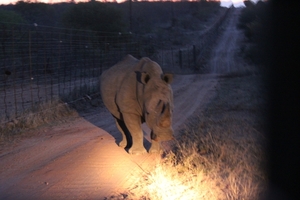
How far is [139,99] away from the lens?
853 cm

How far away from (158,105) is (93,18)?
106 feet

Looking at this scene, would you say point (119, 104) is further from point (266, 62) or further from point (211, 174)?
point (266, 62)

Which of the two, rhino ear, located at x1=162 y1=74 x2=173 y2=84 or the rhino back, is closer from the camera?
rhino ear, located at x1=162 y1=74 x2=173 y2=84

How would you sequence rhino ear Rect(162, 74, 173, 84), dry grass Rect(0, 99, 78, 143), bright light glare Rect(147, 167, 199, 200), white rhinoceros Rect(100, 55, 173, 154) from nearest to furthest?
bright light glare Rect(147, 167, 199, 200) < white rhinoceros Rect(100, 55, 173, 154) < rhino ear Rect(162, 74, 173, 84) < dry grass Rect(0, 99, 78, 143)

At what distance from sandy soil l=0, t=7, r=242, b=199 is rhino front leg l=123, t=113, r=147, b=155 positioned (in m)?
0.20

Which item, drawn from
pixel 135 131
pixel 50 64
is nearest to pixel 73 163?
pixel 135 131

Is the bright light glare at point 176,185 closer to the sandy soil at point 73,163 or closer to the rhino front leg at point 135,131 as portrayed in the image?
the sandy soil at point 73,163

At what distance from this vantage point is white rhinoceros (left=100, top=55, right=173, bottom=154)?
7.95 meters

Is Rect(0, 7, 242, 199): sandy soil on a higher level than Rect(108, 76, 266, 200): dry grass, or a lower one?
lower

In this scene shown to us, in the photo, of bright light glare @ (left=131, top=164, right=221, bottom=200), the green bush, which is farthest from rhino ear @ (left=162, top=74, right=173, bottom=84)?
the green bush

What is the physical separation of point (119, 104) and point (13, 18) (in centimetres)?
2716

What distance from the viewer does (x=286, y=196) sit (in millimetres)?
6871

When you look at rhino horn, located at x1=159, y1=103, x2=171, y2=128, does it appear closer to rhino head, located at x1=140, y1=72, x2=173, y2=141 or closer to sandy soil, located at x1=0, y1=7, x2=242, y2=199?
rhino head, located at x1=140, y1=72, x2=173, y2=141

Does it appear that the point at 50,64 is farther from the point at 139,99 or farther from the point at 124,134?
the point at 139,99
